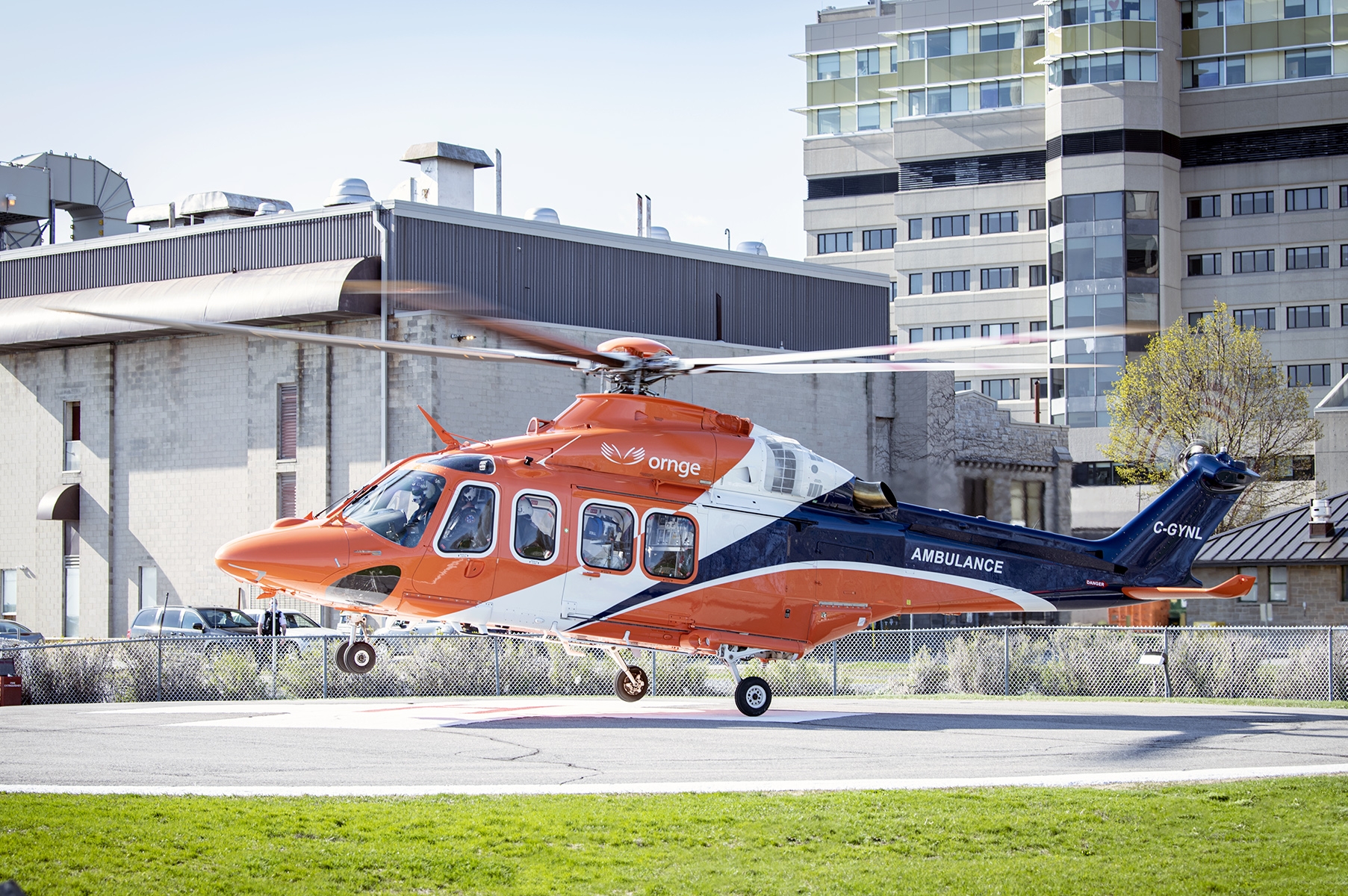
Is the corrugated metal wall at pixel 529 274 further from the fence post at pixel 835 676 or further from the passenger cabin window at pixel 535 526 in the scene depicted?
the passenger cabin window at pixel 535 526

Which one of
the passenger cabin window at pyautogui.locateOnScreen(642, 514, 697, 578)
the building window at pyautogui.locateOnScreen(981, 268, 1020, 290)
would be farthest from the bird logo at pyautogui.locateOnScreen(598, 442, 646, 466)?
the building window at pyautogui.locateOnScreen(981, 268, 1020, 290)

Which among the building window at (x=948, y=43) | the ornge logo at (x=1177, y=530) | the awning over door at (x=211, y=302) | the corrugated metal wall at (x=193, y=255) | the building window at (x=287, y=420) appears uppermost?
the building window at (x=948, y=43)

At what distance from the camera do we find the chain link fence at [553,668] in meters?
27.8

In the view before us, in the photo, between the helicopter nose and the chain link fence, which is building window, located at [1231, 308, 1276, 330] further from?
the helicopter nose

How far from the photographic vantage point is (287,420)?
42.8m

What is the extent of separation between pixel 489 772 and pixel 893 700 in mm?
12199

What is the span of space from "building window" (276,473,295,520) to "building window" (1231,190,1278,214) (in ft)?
230

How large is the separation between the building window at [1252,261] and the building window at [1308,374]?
20.5 ft

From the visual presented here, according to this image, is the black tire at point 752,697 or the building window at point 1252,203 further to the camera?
the building window at point 1252,203

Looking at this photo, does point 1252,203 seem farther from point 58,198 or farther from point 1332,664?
point 1332,664

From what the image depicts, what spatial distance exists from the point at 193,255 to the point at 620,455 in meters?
29.6

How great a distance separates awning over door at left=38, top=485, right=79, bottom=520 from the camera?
45.9 metres

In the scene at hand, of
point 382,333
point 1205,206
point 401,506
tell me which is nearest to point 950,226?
point 1205,206

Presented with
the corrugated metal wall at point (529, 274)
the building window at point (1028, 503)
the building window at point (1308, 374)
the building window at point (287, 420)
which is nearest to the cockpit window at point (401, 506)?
the corrugated metal wall at point (529, 274)
